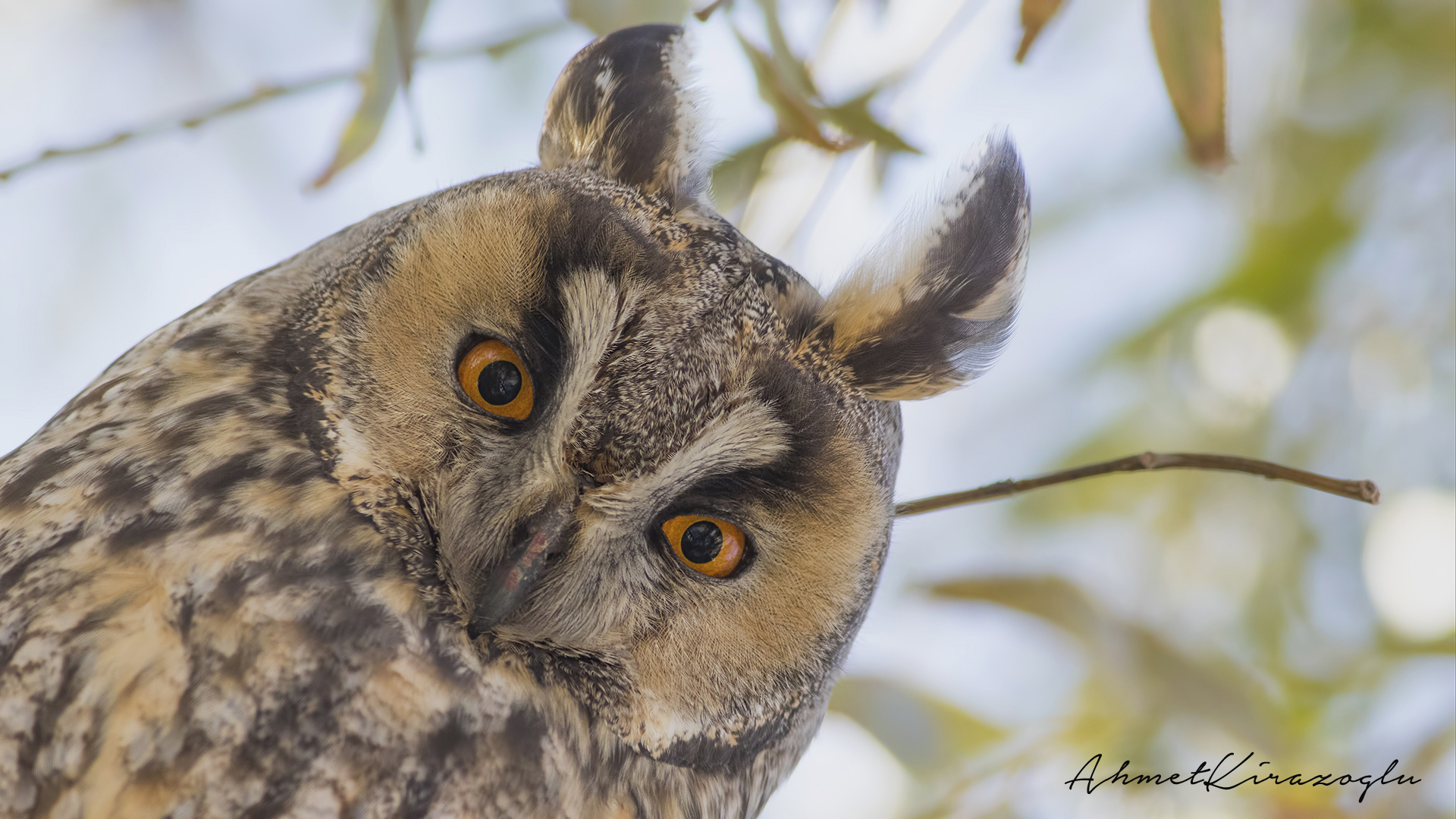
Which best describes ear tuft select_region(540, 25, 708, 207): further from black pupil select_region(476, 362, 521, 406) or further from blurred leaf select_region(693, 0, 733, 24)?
black pupil select_region(476, 362, 521, 406)

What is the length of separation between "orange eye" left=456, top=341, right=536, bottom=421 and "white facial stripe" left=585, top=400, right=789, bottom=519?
0.46ft

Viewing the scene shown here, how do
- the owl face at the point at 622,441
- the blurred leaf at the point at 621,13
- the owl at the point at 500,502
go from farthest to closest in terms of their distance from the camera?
the blurred leaf at the point at 621,13, the owl face at the point at 622,441, the owl at the point at 500,502

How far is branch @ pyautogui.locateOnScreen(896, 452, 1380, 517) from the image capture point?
128 centimetres

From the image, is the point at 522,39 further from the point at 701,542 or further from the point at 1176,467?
the point at 1176,467

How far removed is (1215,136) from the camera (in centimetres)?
134

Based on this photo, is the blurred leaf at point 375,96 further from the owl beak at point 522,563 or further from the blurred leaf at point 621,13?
the owl beak at point 522,563

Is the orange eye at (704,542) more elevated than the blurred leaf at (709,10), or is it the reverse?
the blurred leaf at (709,10)

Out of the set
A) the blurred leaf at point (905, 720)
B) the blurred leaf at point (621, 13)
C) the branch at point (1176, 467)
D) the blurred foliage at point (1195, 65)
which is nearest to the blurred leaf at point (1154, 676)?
the blurred leaf at point (905, 720)

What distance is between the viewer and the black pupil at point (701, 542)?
1470mm

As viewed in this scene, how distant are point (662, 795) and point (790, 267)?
28.4 inches

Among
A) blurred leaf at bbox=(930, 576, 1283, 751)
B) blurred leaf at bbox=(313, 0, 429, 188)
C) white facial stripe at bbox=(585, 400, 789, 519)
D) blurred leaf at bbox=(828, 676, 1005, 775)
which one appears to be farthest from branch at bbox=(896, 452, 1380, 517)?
blurred leaf at bbox=(313, 0, 429, 188)

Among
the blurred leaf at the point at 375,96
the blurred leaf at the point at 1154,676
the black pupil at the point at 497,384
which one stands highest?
the blurred leaf at the point at 1154,676
